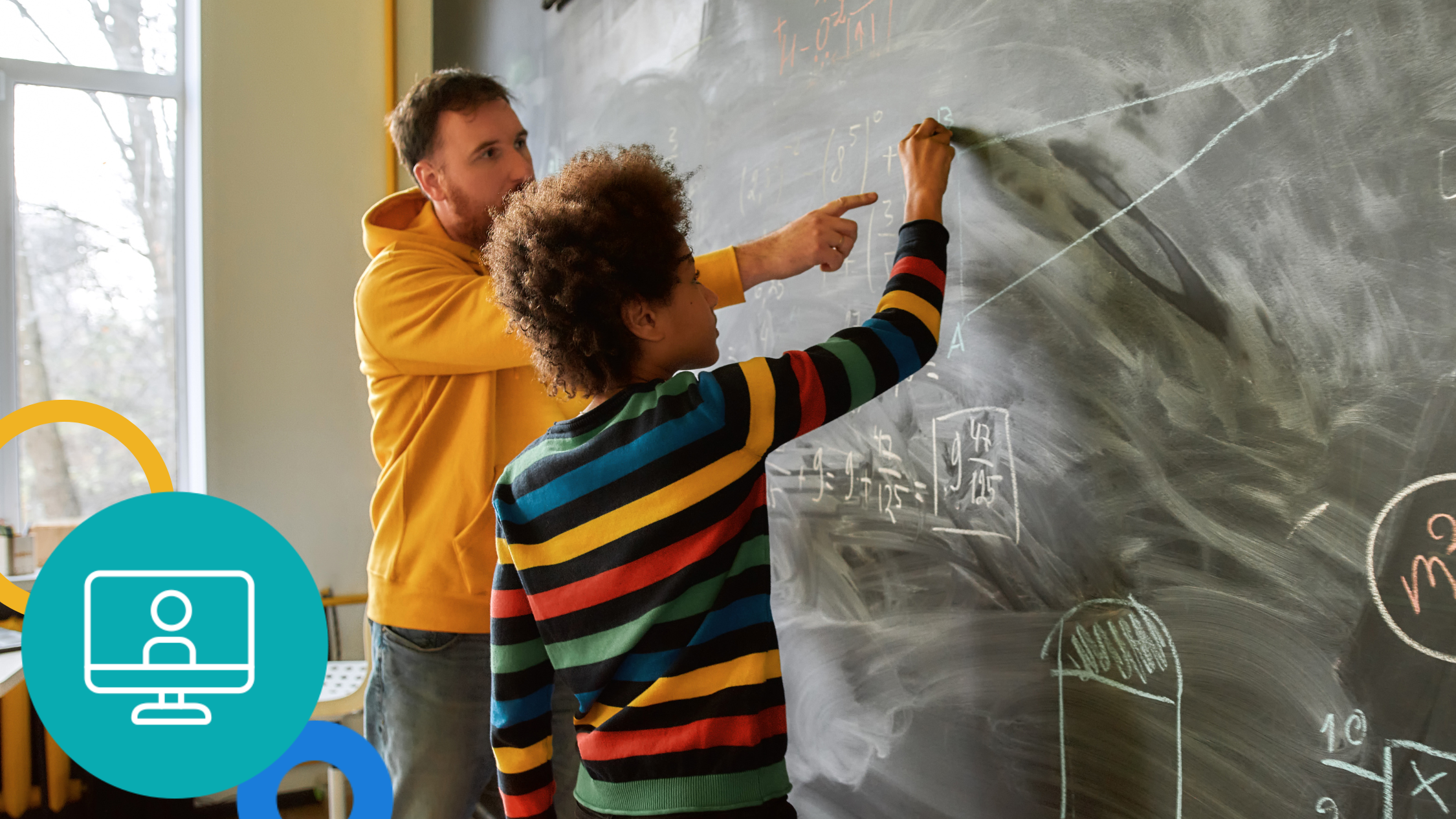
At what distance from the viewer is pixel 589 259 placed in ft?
2.73

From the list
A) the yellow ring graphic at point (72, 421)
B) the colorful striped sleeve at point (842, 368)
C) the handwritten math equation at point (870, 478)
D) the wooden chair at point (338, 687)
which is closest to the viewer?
the colorful striped sleeve at point (842, 368)

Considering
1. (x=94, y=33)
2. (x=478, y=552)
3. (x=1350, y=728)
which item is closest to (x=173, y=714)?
(x=478, y=552)

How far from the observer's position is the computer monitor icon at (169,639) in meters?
1.27

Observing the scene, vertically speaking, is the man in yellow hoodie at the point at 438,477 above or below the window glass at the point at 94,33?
below

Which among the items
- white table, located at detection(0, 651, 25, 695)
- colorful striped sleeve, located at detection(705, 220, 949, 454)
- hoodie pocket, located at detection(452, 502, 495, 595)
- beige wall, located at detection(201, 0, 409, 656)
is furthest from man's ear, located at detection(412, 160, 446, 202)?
beige wall, located at detection(201, 0, 409, 656)

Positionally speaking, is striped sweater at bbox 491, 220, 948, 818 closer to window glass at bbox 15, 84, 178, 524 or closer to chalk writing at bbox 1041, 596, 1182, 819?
chalk writing at bbox 1041, 596, 1182, 819

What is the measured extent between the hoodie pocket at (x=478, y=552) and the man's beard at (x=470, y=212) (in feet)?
1.32

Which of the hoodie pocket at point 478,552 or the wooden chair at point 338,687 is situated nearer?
the hoodie pocket at point 478,552

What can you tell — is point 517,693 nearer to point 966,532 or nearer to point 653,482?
point 653,482

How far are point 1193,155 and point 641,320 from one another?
20.2 inches

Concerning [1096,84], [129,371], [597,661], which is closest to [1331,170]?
[1096,84]

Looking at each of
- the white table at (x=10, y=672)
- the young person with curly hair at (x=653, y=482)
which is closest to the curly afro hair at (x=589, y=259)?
the young person with curly hair at (x=653, y=482)

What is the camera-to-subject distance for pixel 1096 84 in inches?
34.6

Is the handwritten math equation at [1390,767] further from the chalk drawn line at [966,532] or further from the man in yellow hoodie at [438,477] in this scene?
the man in yellow hoodie at [438,477]
